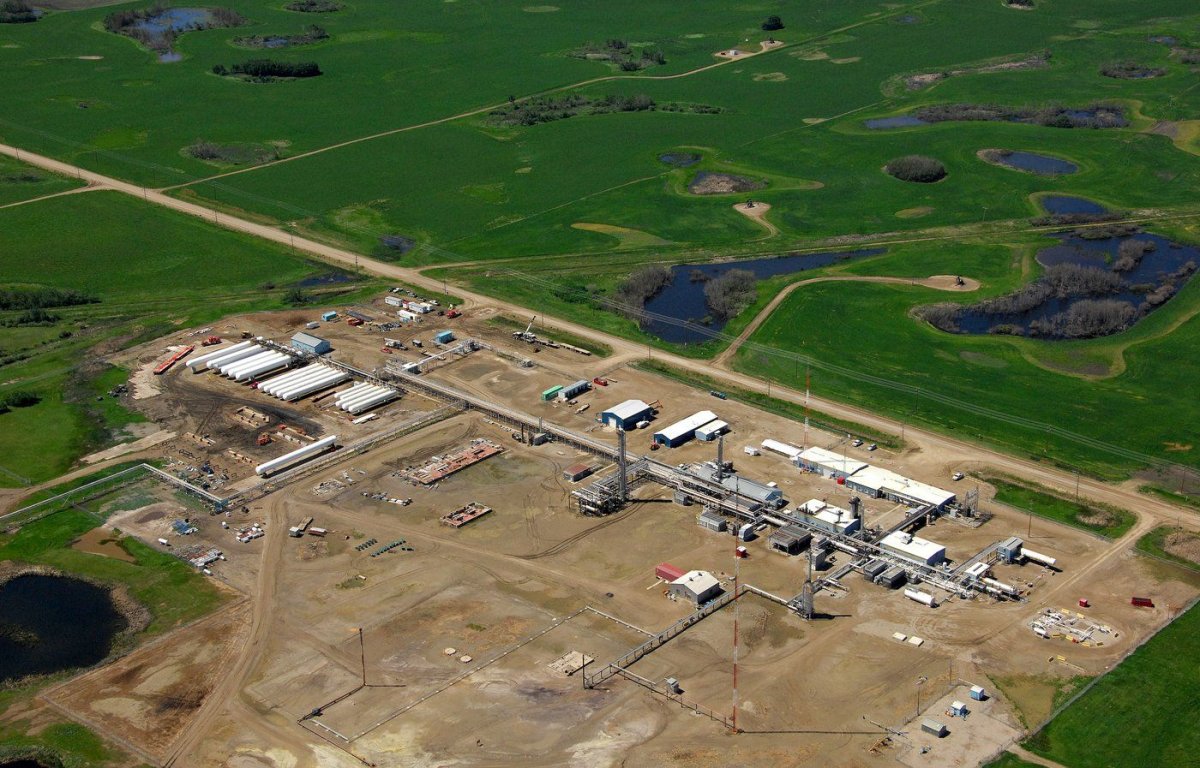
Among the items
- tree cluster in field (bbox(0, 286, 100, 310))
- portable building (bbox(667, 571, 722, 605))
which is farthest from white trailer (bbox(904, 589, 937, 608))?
tree cluster in field (bbox(0, 286, 100, 310))

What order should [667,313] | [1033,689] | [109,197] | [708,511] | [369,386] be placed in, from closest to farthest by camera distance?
[1033,689], [708,511], [369,386], [667,313], [109,197]

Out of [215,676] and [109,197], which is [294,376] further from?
[109,197]

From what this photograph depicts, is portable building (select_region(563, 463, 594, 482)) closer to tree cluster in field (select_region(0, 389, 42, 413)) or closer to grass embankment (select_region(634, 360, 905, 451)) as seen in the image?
grass embankment (select_region(634, 360, 905, 451))

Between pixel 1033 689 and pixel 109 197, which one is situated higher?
pixel 109 197

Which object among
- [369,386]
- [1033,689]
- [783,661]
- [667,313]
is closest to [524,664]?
[783,661]

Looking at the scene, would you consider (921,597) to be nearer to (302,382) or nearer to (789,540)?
(789,540)

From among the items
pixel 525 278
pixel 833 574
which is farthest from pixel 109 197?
pixel 833 574

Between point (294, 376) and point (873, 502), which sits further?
point (294, 376)

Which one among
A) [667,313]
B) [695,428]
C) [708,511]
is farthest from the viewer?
[667,313]
